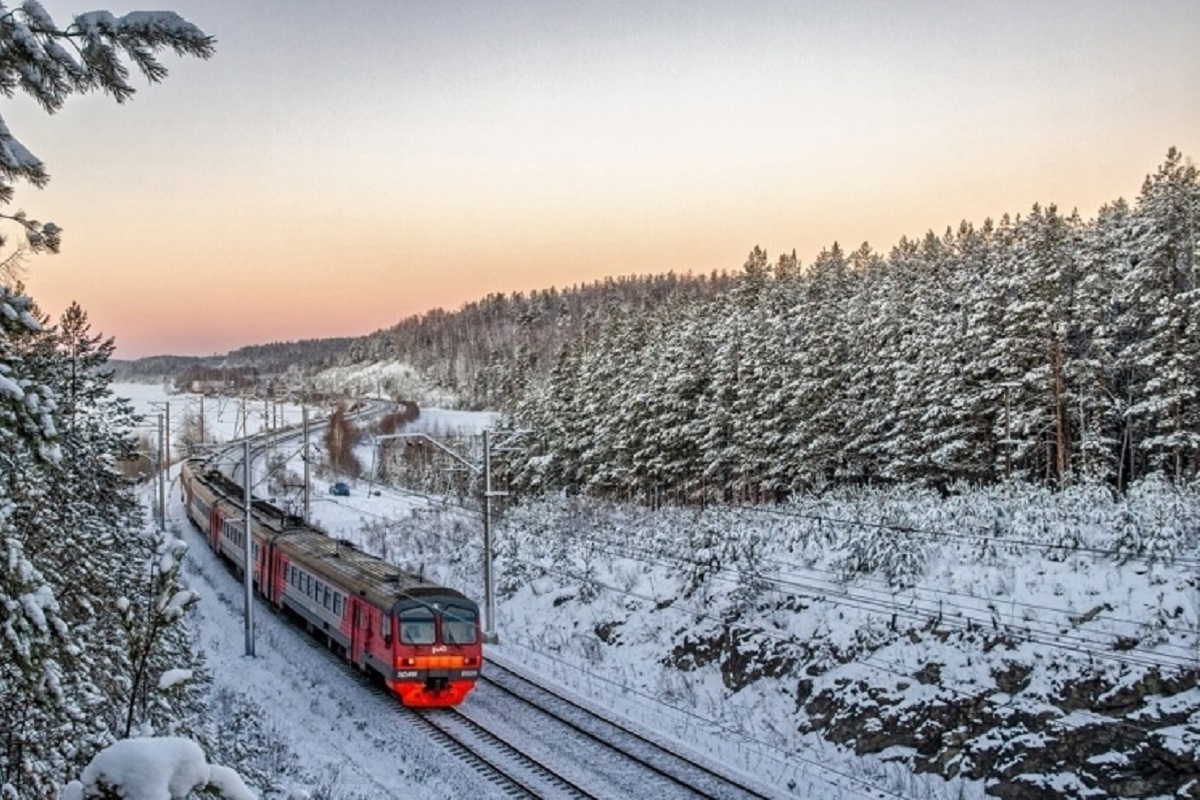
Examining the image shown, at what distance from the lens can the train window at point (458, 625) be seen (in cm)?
2045

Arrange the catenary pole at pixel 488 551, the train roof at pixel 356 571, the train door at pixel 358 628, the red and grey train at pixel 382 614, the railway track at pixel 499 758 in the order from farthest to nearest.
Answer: the catenary pole at pixel 488 551, the train door at pixel 358 628, the train roof at pixel 356 571, the red and grey train at pixel 382 614, the railway track at pixel 499 758

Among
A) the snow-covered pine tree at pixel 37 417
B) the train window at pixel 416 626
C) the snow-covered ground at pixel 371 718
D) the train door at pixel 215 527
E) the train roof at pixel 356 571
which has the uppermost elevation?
the snow-covered pine tree at pixel 37 417

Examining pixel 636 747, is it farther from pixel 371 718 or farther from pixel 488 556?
pixel 488 556

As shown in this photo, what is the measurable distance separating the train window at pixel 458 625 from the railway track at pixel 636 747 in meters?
2.11

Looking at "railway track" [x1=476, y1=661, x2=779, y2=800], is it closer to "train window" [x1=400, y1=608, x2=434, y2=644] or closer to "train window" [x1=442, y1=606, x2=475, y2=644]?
"train window" [x1=442, y1=606, x2=475, y2=644]

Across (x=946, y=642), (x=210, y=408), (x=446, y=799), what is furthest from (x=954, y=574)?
(x=210, y=408)

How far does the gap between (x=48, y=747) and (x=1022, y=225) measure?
5121cm

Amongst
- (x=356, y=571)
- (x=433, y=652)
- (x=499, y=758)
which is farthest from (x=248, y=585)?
(x=499, y=758)

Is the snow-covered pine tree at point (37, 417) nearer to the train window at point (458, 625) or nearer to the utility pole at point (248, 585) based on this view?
the train window at point (458, 625)

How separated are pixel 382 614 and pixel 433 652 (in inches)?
59.5

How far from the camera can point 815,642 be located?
20.8 m

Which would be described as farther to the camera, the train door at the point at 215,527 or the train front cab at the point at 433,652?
the train door at the point at 215,527

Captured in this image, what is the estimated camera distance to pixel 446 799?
1545 centimetres

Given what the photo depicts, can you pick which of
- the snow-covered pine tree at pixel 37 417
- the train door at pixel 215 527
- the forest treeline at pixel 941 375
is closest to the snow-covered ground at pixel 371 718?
the train door at pixel 215 527
